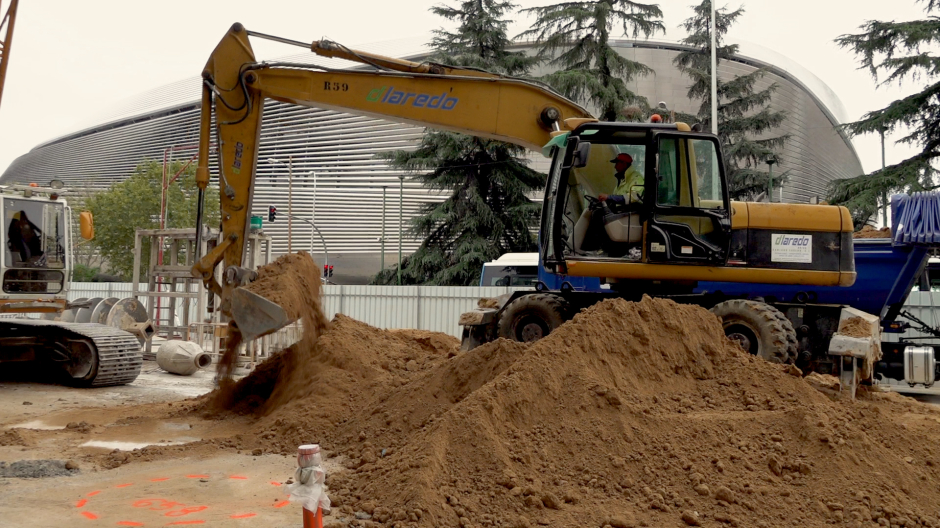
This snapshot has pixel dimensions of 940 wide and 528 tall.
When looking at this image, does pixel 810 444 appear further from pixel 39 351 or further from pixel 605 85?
pixel 605 85

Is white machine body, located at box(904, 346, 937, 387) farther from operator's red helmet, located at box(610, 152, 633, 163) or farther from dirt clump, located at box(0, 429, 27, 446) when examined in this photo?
dirt clump, located at box(0, 429, 27, 446)

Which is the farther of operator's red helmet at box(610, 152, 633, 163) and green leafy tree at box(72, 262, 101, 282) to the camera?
green leafy tree at box(72, 262, 101, 282)

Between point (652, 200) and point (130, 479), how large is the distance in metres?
5.39

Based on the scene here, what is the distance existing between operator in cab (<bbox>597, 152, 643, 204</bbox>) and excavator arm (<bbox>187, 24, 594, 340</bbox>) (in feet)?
2.16

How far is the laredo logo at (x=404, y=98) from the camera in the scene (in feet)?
29.6

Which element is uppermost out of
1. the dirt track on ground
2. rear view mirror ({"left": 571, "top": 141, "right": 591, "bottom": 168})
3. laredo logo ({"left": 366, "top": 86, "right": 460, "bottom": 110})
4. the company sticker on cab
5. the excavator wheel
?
laredo logo ({"left": 366, "top": 86, "right": 460, "bottom": 110})

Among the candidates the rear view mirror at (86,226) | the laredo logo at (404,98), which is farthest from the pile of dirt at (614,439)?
the rear view mirror at (86,226)

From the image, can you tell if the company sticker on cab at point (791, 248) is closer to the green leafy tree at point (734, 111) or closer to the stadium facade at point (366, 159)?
the green leafy tree at point (734, 111)

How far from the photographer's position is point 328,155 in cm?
5606

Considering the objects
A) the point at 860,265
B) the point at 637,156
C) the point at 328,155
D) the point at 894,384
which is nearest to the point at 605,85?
the point at 894,384

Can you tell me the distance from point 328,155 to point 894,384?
4626 cm

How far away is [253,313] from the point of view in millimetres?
7875

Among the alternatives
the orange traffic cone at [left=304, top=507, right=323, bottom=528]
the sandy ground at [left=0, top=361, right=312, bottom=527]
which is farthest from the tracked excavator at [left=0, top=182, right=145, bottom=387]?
the orange traffic cone at [left=304, top=507, right=323, bottom=528]

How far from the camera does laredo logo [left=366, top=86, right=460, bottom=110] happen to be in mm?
9016
